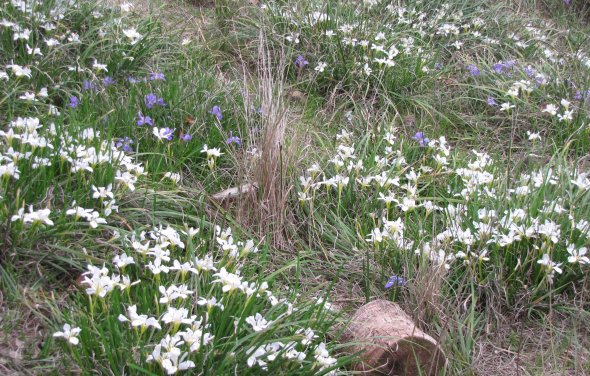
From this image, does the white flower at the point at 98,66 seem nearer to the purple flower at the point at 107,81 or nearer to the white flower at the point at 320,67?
the purple flower at the point at 107,81

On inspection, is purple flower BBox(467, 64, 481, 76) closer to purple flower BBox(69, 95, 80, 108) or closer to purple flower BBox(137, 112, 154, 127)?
purple flower BBox(137, 112, 154, 127)

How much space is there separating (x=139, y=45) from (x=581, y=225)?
9.66ft

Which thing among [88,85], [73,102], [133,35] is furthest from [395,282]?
[133,35]

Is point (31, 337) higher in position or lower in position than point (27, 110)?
lower

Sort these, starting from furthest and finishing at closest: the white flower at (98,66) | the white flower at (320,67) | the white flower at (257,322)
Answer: the white flower at (320,67) < the white flower at (98,66) < the white flower at (257,322)

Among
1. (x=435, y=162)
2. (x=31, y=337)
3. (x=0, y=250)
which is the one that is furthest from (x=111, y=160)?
(x=435, y=162)

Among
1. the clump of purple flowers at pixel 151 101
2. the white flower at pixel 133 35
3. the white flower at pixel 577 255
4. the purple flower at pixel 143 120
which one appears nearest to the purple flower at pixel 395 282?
the white flower at pixel 577 255

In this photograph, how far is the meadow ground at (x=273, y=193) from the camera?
250 cm

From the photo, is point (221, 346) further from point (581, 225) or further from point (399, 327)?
point (581, 225)

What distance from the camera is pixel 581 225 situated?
3408 mm

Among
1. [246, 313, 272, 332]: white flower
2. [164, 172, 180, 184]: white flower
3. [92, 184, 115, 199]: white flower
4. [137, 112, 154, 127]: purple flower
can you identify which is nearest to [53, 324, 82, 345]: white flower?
[246, 313, 272, 332]: white flower

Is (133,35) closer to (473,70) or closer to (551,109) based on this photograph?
(473,70)

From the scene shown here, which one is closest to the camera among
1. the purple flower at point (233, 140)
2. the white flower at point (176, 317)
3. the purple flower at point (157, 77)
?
the white flower at point (176, 317)

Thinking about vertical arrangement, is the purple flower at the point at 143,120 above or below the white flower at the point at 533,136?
above
